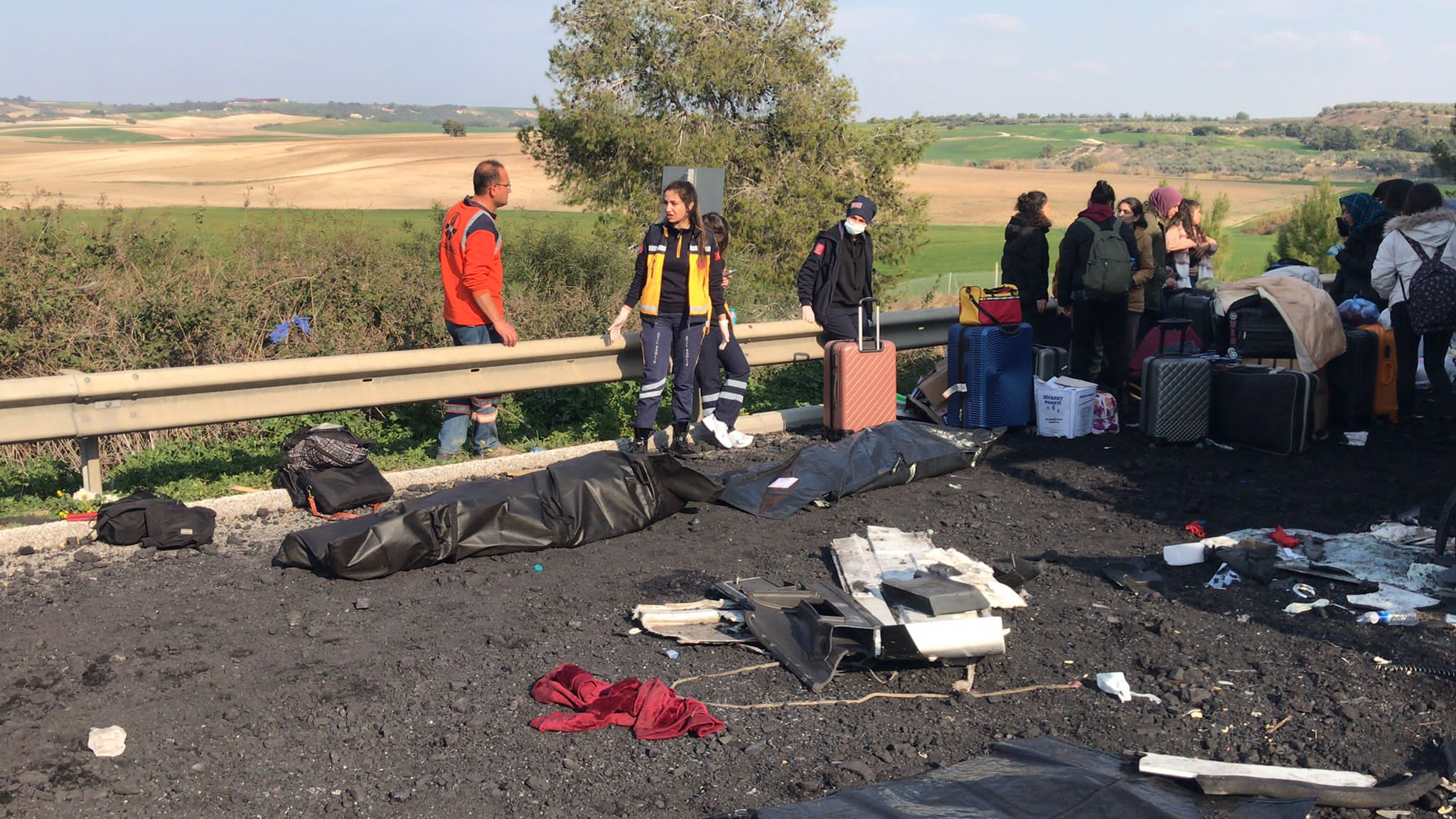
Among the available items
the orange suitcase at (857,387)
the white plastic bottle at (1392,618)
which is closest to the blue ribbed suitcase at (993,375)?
the orange suitcase at (857,387)

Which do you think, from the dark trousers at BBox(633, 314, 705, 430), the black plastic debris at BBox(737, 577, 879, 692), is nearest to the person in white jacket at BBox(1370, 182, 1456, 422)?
the dark trousers at BBox(633, 314, 705, 430)

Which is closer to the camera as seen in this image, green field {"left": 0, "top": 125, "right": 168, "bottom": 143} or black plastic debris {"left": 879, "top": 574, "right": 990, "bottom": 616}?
black plastic debris {"left": 879, "top": 574, "right": 990, "bottom": 616}

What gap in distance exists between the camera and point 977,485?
7688 mm

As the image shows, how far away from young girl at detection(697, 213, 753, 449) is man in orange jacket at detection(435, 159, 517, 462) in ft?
4.69

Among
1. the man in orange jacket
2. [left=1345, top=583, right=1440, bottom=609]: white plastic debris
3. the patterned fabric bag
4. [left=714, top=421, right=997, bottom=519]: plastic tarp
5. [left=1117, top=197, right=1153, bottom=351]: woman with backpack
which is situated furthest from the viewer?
[left=1117, top=197, right=1153, bottom=351]: woman with backpack

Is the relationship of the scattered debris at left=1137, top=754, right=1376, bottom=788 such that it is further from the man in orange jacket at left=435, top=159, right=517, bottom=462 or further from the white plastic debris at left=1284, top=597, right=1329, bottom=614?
the man in orange jacket at left=435, top=159, right=517, bottom=462

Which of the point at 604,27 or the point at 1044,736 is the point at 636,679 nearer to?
the point at 1044,736

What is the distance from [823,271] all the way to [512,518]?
3.95 meters

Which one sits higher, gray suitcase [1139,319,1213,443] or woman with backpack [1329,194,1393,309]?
woman with backpack [1329,194,1393,309]

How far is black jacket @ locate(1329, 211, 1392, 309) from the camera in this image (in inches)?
424

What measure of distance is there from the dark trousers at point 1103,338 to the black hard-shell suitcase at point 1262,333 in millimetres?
986

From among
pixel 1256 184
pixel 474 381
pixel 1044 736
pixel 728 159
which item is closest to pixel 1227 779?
pixel 1044 736

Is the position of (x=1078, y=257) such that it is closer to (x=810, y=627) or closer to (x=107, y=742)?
(x=810, y=627)

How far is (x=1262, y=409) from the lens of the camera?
8.50 meters
